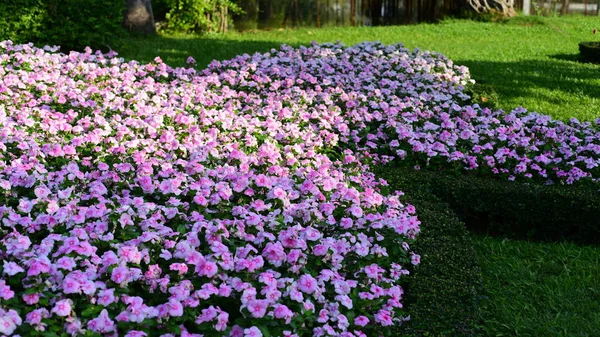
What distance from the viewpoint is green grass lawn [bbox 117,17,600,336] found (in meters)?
4.18

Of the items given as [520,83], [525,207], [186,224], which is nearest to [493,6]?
[520,83]

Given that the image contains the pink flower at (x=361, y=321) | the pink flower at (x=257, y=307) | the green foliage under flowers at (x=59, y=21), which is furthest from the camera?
the green foliage under flowers at (x=59, y=21)

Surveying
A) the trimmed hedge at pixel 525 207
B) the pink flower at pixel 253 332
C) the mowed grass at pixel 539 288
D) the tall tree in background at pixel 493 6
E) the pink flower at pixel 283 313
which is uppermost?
the tall tree in background at pixel 493 6

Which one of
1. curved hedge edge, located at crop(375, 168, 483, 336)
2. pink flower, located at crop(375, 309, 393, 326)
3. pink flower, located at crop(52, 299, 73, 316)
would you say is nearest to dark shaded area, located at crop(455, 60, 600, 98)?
curved hedge edge, located at crop(375, 168, 483, 336)

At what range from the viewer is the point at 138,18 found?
533 inches

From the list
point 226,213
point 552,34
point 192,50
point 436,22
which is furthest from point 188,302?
point 436,22

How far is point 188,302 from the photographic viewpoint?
3082 millimetres

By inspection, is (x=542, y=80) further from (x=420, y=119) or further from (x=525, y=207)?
(x=525, y=207)

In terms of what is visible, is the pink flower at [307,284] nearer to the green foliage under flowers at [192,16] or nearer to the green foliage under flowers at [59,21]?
the green foliage under flowers at [59,21]

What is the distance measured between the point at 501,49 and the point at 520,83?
3425mm

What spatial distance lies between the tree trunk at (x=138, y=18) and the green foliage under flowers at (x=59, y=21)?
2898mm

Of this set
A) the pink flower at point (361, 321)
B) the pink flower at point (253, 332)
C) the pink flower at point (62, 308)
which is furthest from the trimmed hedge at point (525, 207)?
the pink flower at point (62, 308)

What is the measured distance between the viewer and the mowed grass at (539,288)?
157 inches

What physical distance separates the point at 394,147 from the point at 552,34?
10.5m
